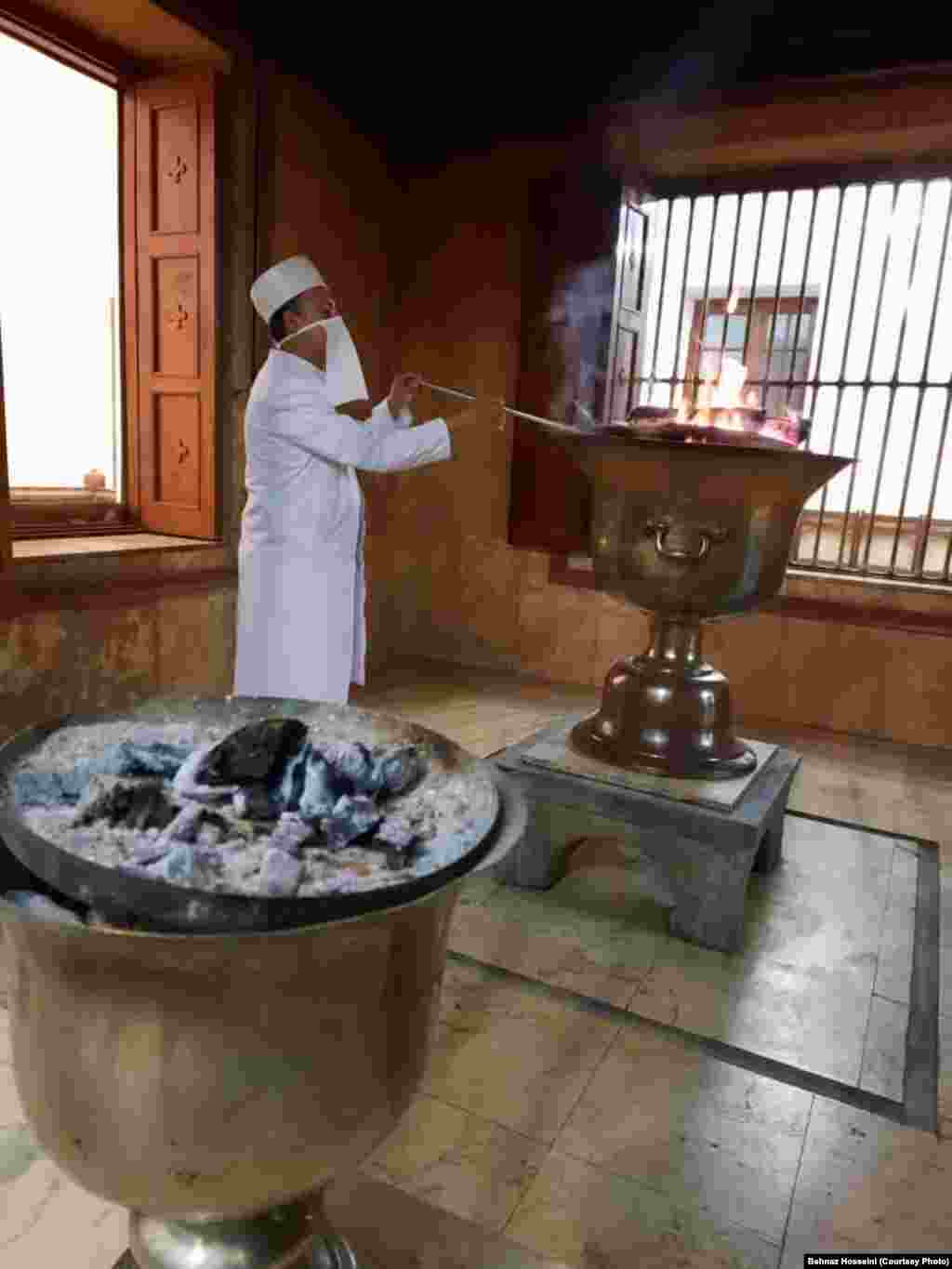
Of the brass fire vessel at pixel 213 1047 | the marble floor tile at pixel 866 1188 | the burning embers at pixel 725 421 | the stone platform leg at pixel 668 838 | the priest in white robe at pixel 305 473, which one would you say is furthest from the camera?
the priest in white robe at pixel 305 473

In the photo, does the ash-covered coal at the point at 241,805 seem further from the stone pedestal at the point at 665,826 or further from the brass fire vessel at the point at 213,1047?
the stone pedestal at the point at 665,826

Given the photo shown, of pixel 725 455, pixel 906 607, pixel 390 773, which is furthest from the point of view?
pixel 906 607

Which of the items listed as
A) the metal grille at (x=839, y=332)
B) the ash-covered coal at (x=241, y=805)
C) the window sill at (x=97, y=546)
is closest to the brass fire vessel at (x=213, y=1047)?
the ash-covered coal at (x=241, y=805)

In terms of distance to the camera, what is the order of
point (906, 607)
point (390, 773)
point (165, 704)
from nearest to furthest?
1. point (390, 773)
2. point (165, 704)
3. point (906, 607)

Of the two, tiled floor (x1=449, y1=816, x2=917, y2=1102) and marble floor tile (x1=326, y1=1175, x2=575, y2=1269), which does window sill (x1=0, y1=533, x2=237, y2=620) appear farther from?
marble floor tile (x1=326, y1=1175, x2=575, y2=1269)

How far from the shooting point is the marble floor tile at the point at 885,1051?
5.47 ft

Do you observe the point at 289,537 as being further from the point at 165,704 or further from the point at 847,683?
the point at 847,683

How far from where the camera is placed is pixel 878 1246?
1289mm

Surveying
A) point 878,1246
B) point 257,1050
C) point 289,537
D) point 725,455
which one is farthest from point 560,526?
point 257,1050

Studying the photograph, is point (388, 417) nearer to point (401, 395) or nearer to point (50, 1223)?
point (401, 395)

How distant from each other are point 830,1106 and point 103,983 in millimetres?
1408

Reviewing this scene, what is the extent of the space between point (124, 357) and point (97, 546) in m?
1.03

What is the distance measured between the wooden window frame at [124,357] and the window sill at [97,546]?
5 cm

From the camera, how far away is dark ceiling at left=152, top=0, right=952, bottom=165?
3.46 meters
